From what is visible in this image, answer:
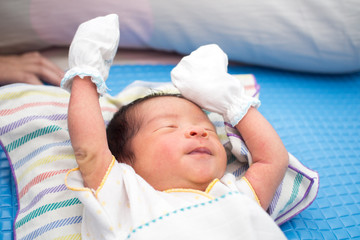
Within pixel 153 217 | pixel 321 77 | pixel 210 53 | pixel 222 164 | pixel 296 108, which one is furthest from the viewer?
pixel 321 77

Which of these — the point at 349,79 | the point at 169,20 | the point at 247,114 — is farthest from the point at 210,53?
the point at 349,79

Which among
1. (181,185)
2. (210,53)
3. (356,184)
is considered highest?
(210,53)

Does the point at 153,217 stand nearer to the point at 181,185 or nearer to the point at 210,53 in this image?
the point at 181,185

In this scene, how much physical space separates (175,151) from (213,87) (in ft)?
0.63

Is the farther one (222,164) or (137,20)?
(137,20)

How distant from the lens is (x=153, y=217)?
672mm

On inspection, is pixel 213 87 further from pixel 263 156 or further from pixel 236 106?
pixel 263 156

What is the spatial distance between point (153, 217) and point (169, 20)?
30.6 inches

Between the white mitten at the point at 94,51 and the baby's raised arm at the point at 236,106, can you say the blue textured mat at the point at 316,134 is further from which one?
the white mitten at the point at 94,51

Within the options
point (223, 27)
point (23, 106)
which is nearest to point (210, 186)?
point (23, 106)

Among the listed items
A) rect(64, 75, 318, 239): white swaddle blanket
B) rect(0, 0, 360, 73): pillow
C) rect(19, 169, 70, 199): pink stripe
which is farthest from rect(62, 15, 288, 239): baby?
rect(0, 0, 360, 73): pillow

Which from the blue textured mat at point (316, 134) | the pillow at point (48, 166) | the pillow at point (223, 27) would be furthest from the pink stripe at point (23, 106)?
the pillow at point (223, 27)

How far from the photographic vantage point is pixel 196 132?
777mm

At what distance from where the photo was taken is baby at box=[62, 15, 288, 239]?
661 mm
